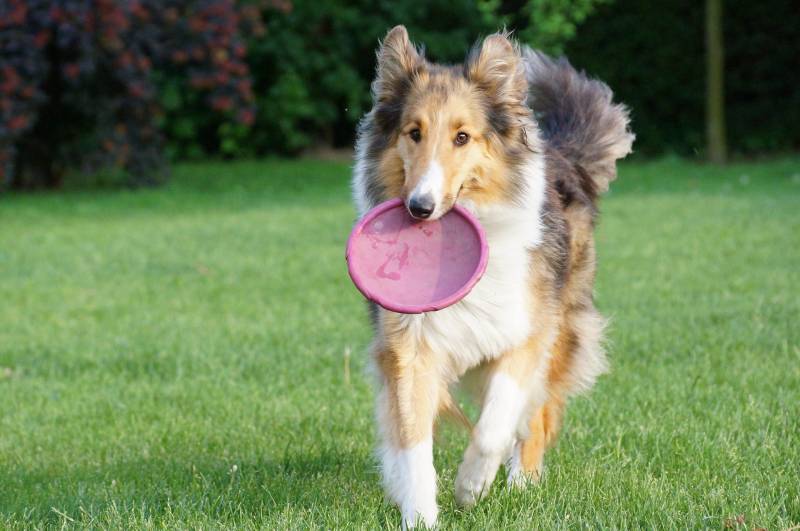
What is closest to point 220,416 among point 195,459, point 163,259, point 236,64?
point 195,459

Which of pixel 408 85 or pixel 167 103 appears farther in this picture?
pixel 167 103

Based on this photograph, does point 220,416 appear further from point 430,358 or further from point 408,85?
point 408,85

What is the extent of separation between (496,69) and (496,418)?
1307 millimetres

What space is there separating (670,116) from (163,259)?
48.8ft

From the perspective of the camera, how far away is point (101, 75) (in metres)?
17.8

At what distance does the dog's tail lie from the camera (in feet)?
17.5

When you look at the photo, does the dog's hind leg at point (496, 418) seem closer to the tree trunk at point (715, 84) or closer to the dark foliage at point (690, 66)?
the tree trunk at point (715, 84)

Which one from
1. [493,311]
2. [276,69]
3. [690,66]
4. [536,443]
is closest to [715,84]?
[690,66]

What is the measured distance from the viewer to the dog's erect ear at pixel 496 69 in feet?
13.9

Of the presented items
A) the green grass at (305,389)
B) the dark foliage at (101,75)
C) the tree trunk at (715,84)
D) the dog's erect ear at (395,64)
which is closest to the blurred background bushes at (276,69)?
the dark foliage at (101,75)

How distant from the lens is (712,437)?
4.97 m

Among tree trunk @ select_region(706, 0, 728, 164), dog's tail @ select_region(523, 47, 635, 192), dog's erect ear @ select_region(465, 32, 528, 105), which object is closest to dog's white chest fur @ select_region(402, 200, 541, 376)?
dog's erect ear @ select_region(465, 32, 528, 105)

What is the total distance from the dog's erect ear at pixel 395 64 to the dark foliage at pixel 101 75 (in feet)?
42.3

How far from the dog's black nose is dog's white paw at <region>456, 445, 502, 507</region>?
3.01ft
